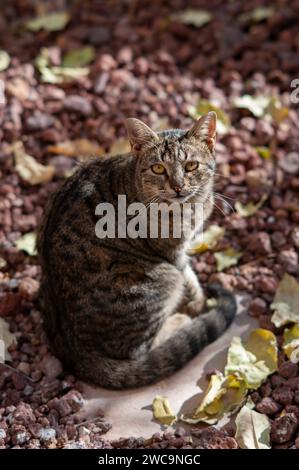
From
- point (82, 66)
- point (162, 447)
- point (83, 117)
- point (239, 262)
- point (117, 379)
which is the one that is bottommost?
point (162, 447)

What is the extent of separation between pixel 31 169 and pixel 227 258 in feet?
4.97

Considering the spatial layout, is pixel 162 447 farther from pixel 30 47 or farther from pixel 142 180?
pixel 30 47

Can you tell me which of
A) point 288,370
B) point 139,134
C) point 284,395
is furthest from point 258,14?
point 284,395

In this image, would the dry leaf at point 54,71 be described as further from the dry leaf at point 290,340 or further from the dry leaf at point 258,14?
the dry leaf at point 290,340

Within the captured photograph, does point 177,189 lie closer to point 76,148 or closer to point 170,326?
point 170,326

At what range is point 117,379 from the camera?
395 centimetres

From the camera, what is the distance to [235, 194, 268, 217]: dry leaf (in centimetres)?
484

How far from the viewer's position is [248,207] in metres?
4.88

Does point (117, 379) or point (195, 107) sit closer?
point (117, 379)

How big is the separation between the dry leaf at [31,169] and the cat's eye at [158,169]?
128 centimetres

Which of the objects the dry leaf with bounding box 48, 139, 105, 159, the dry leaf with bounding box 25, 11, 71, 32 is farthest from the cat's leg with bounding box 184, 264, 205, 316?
the dry leaf with bounding box 25, 11, 71, 32

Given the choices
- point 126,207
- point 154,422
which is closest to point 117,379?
point 154,422

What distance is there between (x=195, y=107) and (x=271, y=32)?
116 cm

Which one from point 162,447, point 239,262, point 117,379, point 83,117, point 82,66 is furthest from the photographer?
point 82,66
